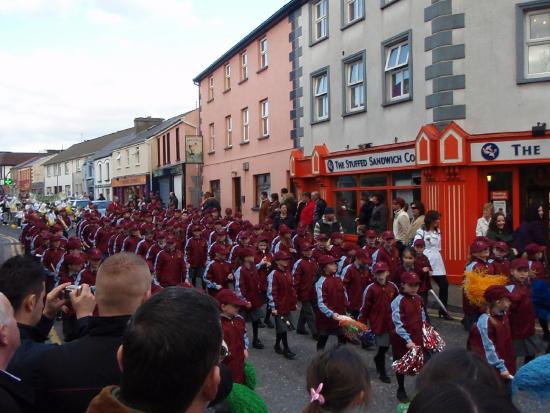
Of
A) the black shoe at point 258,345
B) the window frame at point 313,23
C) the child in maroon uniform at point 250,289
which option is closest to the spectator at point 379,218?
the child in maroon uniform at point 250,289

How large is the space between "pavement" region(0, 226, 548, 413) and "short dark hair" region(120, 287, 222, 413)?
3477mm

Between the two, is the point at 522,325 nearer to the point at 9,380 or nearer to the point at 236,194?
the point at 9,380

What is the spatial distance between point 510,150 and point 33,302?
11.5 meters

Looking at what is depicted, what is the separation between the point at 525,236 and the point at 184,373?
9.51 metres

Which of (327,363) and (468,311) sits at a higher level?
(327,363)

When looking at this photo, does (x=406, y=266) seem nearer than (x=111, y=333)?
No

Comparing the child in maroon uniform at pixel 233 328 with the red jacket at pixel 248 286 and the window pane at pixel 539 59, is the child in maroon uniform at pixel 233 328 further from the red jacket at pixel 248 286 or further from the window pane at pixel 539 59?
the window pane at pixel 539 59

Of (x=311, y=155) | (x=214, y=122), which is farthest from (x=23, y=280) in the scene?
(x=214, y=122)

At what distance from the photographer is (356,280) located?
930 centimetres

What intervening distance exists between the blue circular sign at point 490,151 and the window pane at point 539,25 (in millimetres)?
2469

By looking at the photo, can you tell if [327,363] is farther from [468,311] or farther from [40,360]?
[468,311]

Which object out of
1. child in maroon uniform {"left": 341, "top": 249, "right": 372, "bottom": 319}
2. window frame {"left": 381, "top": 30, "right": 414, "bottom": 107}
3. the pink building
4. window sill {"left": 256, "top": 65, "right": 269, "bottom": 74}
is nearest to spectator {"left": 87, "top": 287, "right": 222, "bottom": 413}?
child in maroon uniform {"left": 341, "top": 249, "right": 372, "bottom": 319}

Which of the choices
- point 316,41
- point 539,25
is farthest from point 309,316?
point 316,41

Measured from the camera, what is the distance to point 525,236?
10.2m
